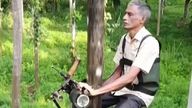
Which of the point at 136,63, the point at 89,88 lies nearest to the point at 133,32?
the point at 136,63

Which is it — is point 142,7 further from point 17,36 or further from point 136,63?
point 17,36

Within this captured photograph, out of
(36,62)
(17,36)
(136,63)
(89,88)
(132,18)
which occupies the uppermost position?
(132,18)

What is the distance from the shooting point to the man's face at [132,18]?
344 cm

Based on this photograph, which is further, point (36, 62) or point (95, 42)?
point (36, 62)

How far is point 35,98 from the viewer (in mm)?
15430

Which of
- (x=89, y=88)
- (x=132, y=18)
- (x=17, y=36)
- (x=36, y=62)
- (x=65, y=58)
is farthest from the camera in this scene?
(x=65, y=58)

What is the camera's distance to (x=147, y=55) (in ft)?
11.3

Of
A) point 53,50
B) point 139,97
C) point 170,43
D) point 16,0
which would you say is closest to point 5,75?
point 53,50

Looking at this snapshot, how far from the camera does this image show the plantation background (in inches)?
594

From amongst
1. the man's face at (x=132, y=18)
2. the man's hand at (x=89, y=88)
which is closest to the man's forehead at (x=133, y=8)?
the man's face at (x=132, y=18)

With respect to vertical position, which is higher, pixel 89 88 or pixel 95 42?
pixel 95 42

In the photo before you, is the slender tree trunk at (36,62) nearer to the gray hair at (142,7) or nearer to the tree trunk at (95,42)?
the tree trunk at (95,42)

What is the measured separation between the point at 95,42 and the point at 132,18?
1.09ft

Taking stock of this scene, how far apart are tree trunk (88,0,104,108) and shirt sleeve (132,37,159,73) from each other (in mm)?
278
